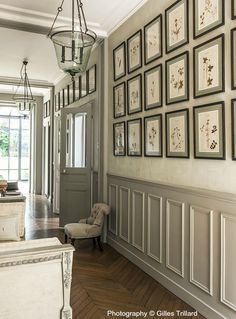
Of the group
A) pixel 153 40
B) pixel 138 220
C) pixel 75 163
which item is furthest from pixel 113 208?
pixel 153 40

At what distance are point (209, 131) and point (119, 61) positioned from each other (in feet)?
6.92

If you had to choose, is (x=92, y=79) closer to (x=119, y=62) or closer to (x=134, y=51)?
(x=119, y=62)

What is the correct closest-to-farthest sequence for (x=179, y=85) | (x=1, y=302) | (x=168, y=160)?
(x=1, y=302)
(x=179, y=85)
(x=168, y=160)

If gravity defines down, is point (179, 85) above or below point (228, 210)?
above

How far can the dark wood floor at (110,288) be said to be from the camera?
2660mm

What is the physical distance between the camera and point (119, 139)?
4.20 meters

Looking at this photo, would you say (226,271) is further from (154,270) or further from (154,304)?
(154,270)

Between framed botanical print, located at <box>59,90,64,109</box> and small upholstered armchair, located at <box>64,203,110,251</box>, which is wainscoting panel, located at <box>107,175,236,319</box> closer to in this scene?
small upholstered armchair, located at <box>64,203,110,251</box>

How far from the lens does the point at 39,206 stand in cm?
771

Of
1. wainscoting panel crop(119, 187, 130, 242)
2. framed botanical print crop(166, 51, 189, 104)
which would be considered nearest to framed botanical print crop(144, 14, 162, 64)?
framed botanical print crop(166, 51, 189, 104)

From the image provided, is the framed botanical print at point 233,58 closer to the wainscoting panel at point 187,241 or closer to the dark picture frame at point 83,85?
the wainscoting panel at point 187,241

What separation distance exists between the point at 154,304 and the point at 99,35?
144 inches

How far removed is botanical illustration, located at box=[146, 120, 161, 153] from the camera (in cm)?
328

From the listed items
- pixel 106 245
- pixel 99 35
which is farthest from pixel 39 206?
pixel 99 35
